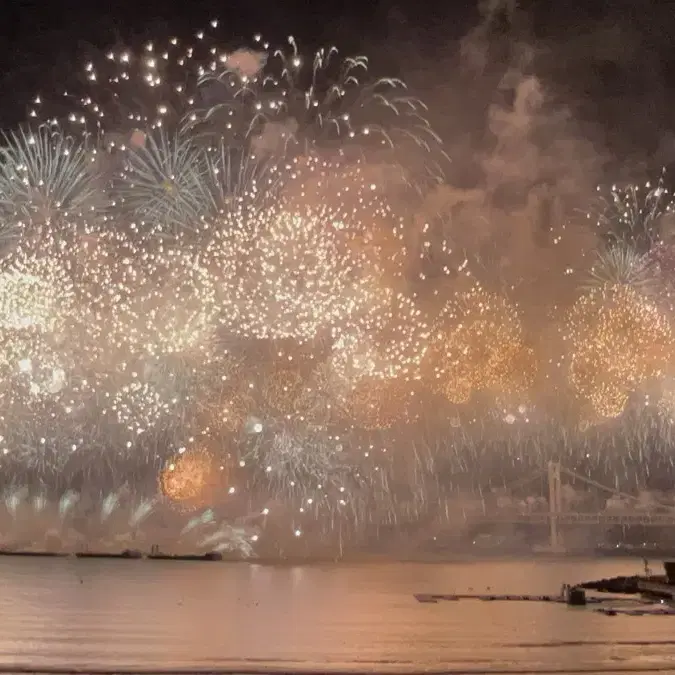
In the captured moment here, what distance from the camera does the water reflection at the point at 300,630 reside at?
61.6ft

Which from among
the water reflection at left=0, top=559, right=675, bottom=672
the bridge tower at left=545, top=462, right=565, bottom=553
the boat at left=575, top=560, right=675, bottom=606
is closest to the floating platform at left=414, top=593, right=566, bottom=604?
the water reflection at left=0, top=559, right=675, bottom=672

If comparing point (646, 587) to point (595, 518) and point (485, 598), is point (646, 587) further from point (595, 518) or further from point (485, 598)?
point (595, 518)

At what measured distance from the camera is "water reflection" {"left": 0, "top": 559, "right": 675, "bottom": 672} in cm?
1877

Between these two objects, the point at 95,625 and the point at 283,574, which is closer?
the point at 95,625

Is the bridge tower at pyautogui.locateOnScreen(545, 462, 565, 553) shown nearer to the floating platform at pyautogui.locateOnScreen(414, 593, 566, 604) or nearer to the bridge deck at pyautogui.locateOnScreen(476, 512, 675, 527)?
the bridge deck at pyautogui.locateOnScreen(476, 512, 675, 527)

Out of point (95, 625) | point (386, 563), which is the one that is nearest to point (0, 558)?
point (386, 563)

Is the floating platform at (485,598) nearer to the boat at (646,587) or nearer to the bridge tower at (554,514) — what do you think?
the boat at (646,587)

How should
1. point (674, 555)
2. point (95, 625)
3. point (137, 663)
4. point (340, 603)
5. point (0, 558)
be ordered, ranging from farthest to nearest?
point (674, 555)
point (0, 558)
point (340, 603)
point (95, 625)
point (137, 663)

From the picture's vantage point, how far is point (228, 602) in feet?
117

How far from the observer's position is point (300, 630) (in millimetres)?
24859

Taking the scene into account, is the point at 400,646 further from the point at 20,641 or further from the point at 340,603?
the point at 340,603

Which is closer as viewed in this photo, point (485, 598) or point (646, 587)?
point (646, 587)

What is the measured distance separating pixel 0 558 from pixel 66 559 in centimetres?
487

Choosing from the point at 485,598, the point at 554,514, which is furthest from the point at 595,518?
the point at 485,598
